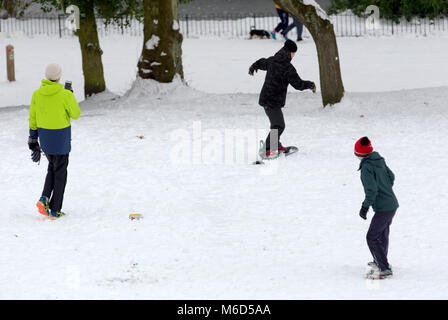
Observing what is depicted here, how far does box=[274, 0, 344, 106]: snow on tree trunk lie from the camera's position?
54.6ft

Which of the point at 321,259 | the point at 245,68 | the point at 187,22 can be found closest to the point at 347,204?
the point at 321,259

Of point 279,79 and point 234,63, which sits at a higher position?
point 279,79

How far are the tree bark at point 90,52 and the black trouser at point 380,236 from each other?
12602 millimetres

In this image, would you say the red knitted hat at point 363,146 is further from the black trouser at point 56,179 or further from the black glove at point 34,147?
the black glove at point 34,147

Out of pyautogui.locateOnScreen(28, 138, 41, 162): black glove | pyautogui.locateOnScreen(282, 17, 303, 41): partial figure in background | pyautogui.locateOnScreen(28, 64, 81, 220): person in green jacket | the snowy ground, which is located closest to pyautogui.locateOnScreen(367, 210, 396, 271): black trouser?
pyautogui.locateOnScreen(28, 64, 81, 220): person in green jacket

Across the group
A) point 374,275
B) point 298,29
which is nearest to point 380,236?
point 374,275

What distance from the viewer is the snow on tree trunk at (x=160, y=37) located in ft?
61.0

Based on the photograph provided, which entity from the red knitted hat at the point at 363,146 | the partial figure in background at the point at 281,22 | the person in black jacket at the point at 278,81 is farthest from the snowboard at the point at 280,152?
the partial figure in background at the point at 281,22

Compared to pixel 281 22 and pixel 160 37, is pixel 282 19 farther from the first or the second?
pixel 160 37

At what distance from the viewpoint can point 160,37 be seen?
18.6 meters

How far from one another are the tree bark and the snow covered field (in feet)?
2.48

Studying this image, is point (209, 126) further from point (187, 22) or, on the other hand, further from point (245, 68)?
point (187, 22)

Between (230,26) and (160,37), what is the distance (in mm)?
15214

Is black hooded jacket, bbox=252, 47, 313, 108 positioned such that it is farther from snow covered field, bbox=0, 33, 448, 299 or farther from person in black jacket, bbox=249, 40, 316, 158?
snow covered field, bbox=0, 33, 448, 299
